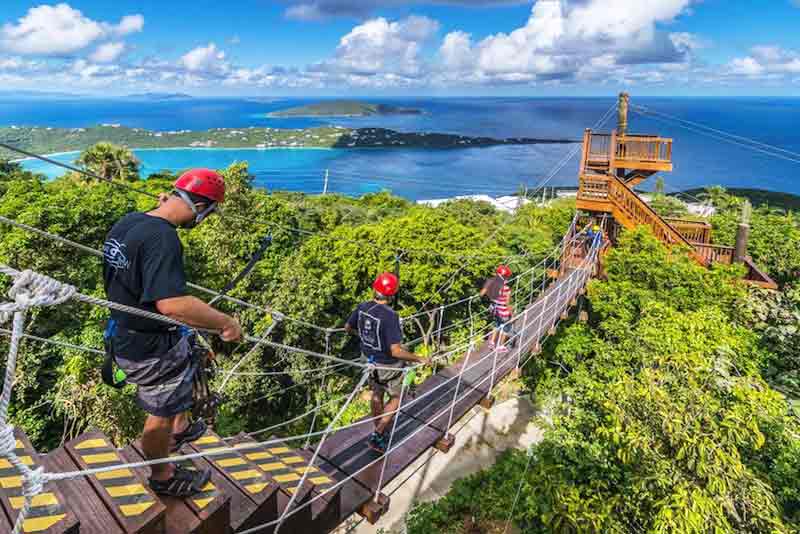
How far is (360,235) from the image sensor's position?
14.7 m

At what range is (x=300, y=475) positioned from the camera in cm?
310

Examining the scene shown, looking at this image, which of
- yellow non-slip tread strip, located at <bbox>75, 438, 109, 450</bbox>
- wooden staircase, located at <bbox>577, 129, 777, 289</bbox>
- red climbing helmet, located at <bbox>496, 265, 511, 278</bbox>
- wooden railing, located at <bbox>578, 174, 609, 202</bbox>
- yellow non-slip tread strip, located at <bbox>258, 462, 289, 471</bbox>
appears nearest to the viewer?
yellow non-slip tread strip, located at <bbox>75, 438, 109, 450</bbox>

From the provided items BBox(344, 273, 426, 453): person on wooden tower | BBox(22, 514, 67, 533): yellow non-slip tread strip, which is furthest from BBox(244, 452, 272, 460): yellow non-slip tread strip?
BBox(22, 514, 67, 533): yellow non-slip tread strip

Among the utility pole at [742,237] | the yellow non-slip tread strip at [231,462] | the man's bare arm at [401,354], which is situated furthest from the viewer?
the utility pole at [742,237]

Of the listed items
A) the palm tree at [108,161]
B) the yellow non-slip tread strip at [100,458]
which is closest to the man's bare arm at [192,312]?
the yellow non-slip tread strip at [100,458]

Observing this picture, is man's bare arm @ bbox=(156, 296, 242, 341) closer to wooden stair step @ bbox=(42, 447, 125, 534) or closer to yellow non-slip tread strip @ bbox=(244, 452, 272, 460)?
wooden stair step @ bbox=(42, 447, 125, 534)

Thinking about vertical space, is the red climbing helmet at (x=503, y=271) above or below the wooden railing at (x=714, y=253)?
above

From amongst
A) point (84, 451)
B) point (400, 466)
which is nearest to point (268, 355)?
point (400, 466)

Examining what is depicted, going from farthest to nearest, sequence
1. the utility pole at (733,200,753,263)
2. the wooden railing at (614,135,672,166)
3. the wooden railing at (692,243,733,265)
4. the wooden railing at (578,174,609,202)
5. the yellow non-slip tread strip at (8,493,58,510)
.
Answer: the wooden railing at (614,135,672,166), the wooden railing at (578,174,609,202), the wooden railing at (692,243,733,265), the utility pole at (733,200,753,263), the yellow non-slip tread strip at (8,493,58,510)

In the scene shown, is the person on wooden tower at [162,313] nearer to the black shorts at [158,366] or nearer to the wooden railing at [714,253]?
the black shorts at [158,366]

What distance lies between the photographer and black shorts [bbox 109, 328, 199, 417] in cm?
198

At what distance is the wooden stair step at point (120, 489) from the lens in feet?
6.06

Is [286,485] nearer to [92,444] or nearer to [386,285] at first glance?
[92,444]

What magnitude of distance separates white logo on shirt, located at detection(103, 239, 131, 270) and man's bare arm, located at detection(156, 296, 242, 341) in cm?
23
